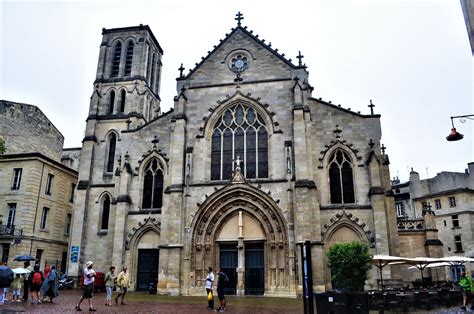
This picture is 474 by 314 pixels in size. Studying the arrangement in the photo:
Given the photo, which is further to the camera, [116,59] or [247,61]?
[116,59]

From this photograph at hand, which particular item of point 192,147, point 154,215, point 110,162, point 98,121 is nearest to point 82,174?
point 110,162

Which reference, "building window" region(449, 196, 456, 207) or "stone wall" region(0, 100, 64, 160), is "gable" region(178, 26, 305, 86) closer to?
"stone wall" region(0, 100, 64, 160)

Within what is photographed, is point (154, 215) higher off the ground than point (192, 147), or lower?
lower

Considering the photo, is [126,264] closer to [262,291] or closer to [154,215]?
[154,215]

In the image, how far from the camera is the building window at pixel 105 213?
27.9 meters

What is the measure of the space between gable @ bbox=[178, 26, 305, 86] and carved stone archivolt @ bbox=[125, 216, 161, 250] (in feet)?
31.1

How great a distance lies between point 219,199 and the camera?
80.0ft

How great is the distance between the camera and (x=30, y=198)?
98.3ft

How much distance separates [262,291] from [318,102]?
12.0m

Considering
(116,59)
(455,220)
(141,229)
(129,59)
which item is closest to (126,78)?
(129,59)

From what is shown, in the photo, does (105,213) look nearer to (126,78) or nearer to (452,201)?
(126,78)

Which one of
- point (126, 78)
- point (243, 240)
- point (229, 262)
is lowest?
point (229, 262)

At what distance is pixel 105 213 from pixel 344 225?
16030 millimetres

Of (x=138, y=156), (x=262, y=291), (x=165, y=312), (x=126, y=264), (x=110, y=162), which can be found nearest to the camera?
(x=165, y=312)
